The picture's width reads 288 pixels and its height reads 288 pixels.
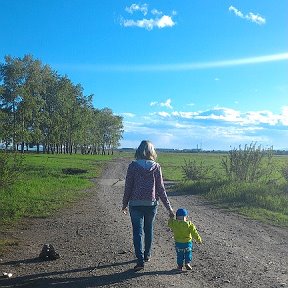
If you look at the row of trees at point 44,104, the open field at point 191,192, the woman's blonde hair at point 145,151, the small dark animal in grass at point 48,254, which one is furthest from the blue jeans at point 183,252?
the row of trees at point 44,104

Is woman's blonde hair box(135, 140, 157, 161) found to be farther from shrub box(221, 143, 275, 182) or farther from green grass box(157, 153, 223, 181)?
green grass box(157, 153, 223, 181)

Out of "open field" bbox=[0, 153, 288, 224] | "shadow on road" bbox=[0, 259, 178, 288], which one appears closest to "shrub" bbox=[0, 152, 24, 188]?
"open field" bbox=[0, 153, 288, 224]

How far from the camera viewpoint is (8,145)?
12.3 metres

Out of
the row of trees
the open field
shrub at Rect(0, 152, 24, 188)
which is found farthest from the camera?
the row of trees

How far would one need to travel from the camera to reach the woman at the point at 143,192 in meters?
6.86

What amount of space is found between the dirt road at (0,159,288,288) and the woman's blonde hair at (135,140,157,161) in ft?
5.91

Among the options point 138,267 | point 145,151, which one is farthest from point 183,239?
point 145,151

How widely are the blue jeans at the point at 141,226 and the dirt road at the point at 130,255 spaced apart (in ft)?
0.85

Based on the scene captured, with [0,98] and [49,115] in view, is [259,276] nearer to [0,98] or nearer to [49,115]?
[0,98]


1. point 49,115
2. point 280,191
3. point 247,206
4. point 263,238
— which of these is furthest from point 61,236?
point 49,115

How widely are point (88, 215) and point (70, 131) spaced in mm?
63999

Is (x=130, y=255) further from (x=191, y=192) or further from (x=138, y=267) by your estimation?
(x=191, y=192)

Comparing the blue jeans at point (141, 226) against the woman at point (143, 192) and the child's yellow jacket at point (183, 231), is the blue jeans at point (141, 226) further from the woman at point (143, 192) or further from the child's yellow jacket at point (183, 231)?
the child's yellow jacket at point (183, 231)

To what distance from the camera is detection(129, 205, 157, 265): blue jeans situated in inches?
265
